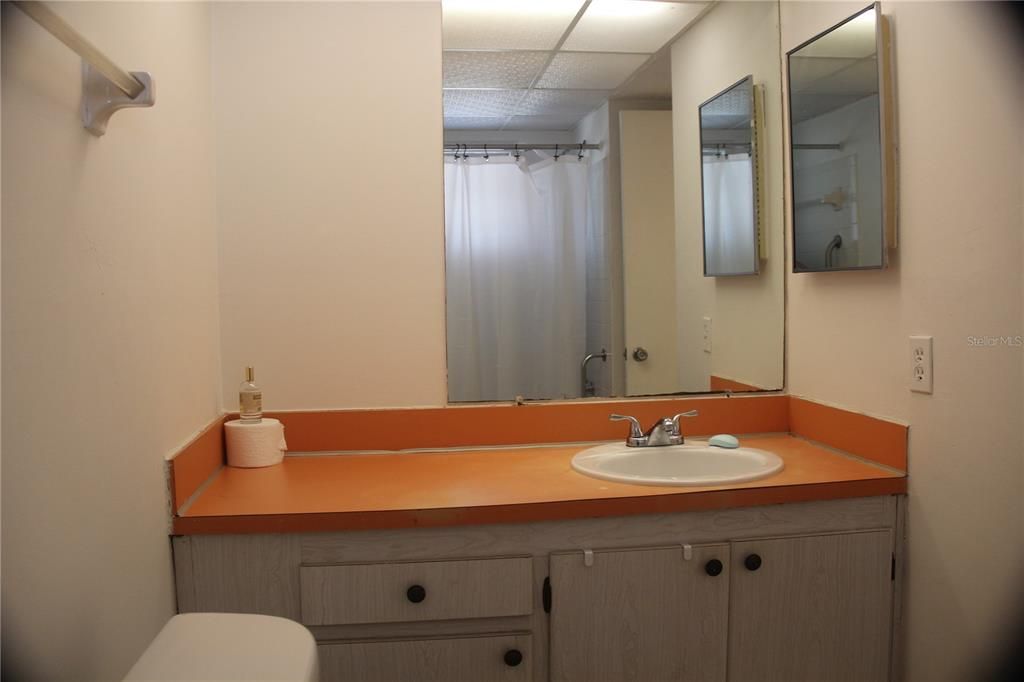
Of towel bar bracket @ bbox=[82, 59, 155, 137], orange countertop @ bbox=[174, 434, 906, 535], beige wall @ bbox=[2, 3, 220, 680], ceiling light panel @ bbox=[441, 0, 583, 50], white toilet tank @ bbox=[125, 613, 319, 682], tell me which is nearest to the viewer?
beige wall @ bbox=[2, 3, 220, 680]

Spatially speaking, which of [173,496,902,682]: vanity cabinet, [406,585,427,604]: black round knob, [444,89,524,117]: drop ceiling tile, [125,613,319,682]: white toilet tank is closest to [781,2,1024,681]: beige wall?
[173,496,902,682]: vanity cabinet

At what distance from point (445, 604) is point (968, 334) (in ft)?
3.64

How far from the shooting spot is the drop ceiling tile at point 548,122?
2.11m

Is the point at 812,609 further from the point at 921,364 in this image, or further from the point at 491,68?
the point at 491,68

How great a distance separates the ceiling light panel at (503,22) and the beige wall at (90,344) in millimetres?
664

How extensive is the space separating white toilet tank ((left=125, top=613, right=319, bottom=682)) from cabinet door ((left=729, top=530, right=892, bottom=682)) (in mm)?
940

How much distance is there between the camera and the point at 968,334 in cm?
149

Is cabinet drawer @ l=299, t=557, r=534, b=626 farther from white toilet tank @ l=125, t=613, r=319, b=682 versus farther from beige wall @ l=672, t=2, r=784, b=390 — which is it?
beige wall @ l=672, t=2, r=784, b=390

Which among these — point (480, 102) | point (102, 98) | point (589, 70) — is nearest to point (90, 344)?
point (102, 98)

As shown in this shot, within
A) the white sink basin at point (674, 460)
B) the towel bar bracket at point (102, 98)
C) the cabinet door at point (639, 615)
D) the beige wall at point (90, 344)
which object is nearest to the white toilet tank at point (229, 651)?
the beige wall at point (90, 344)

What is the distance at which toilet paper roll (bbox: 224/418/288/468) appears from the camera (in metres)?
1.89

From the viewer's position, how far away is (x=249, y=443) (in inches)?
74.5

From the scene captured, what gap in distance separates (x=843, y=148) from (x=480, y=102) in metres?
0.89

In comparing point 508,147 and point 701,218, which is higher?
point 508,147
